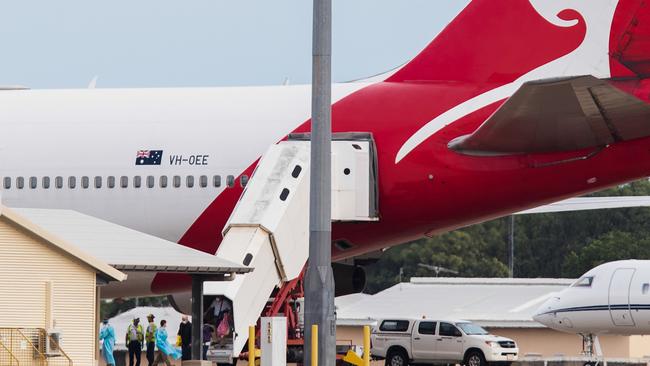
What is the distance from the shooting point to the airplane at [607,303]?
141 ft

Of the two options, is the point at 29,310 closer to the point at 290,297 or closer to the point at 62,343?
the point at 62,343

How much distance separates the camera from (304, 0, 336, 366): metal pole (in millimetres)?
20094

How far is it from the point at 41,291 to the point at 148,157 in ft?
33.9

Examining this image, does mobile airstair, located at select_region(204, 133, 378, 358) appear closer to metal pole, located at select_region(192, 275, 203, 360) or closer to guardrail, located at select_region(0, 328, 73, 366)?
metal pole, located at select_region(192, 275, 203, 360)

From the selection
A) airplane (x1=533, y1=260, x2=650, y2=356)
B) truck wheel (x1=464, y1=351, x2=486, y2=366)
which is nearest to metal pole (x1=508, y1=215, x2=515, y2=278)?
airplane (x1=533, y1=260, x2=650, y2=356)

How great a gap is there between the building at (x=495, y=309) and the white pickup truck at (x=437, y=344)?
9.29 meters

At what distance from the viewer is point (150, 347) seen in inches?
1597

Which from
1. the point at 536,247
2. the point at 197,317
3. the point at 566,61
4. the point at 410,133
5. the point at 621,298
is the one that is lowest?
the point at 197,317

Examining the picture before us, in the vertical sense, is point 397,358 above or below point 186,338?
below

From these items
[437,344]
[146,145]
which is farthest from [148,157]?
[437,344]

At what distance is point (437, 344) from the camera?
141 feet

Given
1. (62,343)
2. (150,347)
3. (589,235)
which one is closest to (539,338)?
(150,347)

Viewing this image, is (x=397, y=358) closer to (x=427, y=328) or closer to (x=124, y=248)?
(x=427, y=328)

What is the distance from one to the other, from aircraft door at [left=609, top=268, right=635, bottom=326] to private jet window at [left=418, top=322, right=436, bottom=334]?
207 inches
